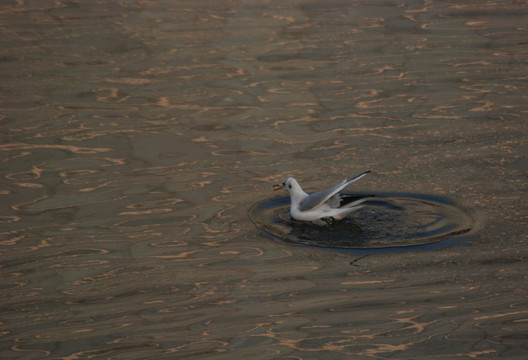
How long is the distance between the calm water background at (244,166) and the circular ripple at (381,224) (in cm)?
16

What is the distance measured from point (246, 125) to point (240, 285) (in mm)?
3428

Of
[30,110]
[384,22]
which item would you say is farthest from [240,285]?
[384,22]

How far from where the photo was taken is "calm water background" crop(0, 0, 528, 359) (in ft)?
18.2

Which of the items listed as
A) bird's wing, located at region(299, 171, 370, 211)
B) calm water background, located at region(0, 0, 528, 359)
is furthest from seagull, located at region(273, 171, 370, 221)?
calm water background, located at region(0, 0, 528, 359)

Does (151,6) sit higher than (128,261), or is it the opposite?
(151,6)

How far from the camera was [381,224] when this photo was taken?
704 centimetres

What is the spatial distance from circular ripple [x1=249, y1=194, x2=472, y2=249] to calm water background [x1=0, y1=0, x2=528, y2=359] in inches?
6.1

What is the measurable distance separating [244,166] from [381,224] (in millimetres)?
1658

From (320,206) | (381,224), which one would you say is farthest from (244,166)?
(381,224)

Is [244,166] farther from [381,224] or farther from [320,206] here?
[381,224]

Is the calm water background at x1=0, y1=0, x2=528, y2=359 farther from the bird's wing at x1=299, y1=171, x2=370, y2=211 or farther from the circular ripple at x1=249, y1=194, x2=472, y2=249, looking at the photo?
the bird's wing at x1=299, y1=171, x2=370, y2=211

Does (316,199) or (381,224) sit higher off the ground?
(316,199)

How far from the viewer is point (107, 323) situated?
5617mm

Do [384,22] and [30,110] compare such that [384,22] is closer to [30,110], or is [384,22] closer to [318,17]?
[318,17]
